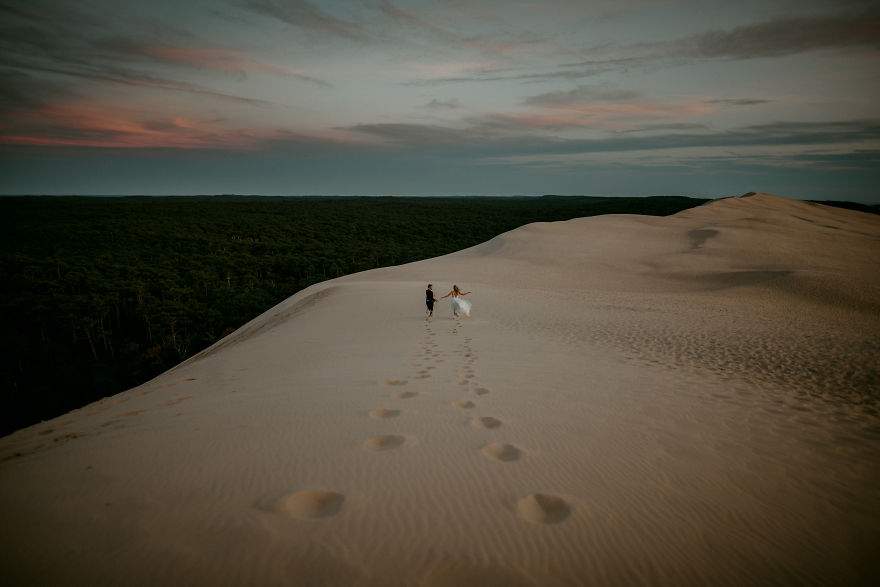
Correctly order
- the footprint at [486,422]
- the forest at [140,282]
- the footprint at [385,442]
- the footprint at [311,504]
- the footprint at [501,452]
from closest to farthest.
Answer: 1. the footprint at [311,504]
2. the footprint at [501,452]
3. the footprint at [385,442]
4. the footprint at [486,422]
5. the forest at [140,282]

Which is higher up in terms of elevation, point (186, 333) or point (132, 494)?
point (132, 494)

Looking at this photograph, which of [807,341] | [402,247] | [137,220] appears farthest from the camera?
[137,220]

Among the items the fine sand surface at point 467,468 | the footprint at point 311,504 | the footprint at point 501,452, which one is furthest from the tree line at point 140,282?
the footprint at point 501,452

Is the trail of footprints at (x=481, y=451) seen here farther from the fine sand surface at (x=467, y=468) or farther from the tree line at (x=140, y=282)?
the tree line at (x=140, y=282)

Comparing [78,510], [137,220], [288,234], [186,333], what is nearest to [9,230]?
[137,220]

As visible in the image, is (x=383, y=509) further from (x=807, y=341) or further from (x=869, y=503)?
(x=807, y=341)

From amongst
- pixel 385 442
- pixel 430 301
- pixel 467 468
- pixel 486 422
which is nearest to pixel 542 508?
pixel 467 468
